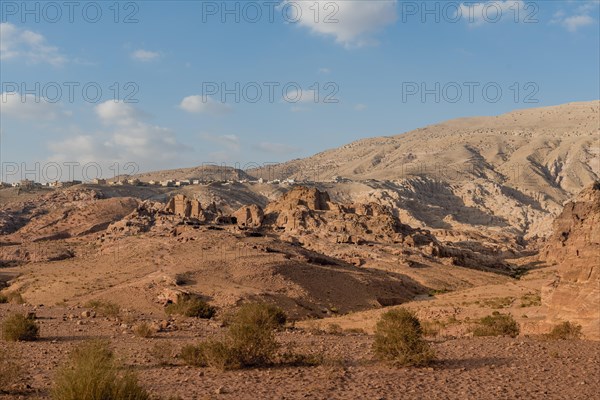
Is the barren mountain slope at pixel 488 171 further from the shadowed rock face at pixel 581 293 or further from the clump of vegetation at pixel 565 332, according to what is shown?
the clump of vegetation at pixel 565 332

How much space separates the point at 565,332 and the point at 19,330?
14345 mm

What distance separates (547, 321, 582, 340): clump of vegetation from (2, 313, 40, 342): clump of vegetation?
13595mm

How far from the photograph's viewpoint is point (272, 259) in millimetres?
36375

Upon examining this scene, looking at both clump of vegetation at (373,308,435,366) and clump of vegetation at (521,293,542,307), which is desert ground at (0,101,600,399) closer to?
clump of vegetation at (521,293,542,307)

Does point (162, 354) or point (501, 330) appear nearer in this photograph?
point (162, 354)

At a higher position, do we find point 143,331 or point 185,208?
point 185,208

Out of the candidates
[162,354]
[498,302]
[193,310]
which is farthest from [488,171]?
[162,354]

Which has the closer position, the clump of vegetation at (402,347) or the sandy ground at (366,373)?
the sandy ground at (366,373)

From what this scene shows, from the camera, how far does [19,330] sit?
49.4 feet

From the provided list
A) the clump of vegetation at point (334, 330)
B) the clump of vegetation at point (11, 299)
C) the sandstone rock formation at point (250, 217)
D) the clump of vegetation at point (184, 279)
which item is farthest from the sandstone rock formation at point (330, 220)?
the clump of vegetation at point (334, 330)

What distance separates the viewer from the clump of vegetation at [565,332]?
15516mm

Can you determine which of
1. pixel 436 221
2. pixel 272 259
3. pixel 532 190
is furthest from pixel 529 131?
pixel 272 259

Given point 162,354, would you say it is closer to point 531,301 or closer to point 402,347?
point 402,347

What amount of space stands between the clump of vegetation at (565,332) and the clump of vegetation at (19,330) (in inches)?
535
